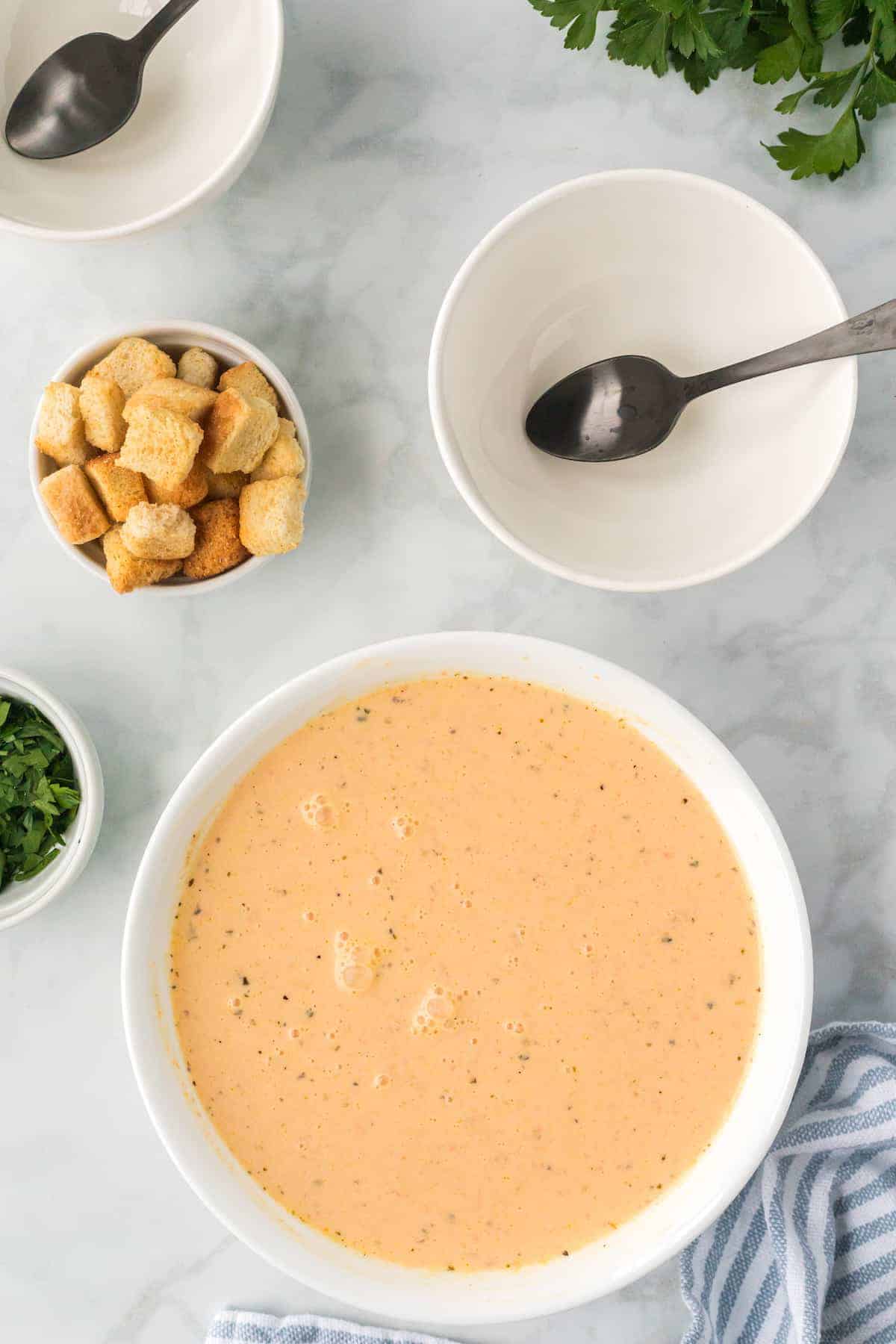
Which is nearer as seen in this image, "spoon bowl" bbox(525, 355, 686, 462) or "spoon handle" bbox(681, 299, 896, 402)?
"spoon handle" bbox(681, 299, 896, 402)

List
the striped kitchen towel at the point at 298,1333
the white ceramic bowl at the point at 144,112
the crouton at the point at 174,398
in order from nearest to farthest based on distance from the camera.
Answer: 1. the crouton at the point at 174,398
2. the white ceramic bowl at the point at 144,112
3. the striped kitchen towel at the point at 298,1333

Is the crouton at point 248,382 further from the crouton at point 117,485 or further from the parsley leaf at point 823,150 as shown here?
the parsley leaf at point 823,150

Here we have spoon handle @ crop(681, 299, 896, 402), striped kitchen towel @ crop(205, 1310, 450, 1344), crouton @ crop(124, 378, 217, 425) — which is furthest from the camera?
striped kitchen towel @ crop(205, 1310, 450, 1344)

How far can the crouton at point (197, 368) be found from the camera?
1628 millimetres

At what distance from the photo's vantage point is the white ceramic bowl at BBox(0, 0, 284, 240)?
165cm

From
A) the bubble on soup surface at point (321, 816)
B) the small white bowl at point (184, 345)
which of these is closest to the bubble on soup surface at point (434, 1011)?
the bubble on soup surface at point (321, 816)

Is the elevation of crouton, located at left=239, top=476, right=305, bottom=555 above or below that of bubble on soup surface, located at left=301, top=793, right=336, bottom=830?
above

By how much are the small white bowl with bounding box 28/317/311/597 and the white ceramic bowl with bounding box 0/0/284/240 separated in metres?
0.16

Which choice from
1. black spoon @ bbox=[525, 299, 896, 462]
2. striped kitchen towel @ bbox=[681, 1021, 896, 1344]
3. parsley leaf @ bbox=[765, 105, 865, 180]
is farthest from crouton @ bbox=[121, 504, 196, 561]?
striped kitchen towel @ bbox=[681, 1021, 896, 1344]

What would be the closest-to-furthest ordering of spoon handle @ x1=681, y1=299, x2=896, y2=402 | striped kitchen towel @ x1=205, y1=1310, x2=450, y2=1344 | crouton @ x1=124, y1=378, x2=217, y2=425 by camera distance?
spoon handle @ x1=681, y1=299, x2=896, y2=402 < crouton @ x1=124, y1=378, x2=217, y2=425 < striped kitchen towel @ x1=205, y1=1310, x2=450, y2=1344

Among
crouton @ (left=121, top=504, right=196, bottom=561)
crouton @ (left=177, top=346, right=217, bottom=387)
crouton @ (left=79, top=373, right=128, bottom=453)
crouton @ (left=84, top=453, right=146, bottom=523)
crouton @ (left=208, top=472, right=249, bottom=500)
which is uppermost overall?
crouton @ (left=79, top=373, right=128, bottom=453)

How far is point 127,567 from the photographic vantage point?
61.9 inches

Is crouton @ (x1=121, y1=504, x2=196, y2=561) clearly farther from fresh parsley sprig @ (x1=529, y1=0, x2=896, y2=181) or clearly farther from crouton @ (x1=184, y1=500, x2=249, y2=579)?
fresh parsley sprig @ (x1=529, y1=0, x2=896, y2=181)

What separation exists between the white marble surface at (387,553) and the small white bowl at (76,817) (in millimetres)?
101
